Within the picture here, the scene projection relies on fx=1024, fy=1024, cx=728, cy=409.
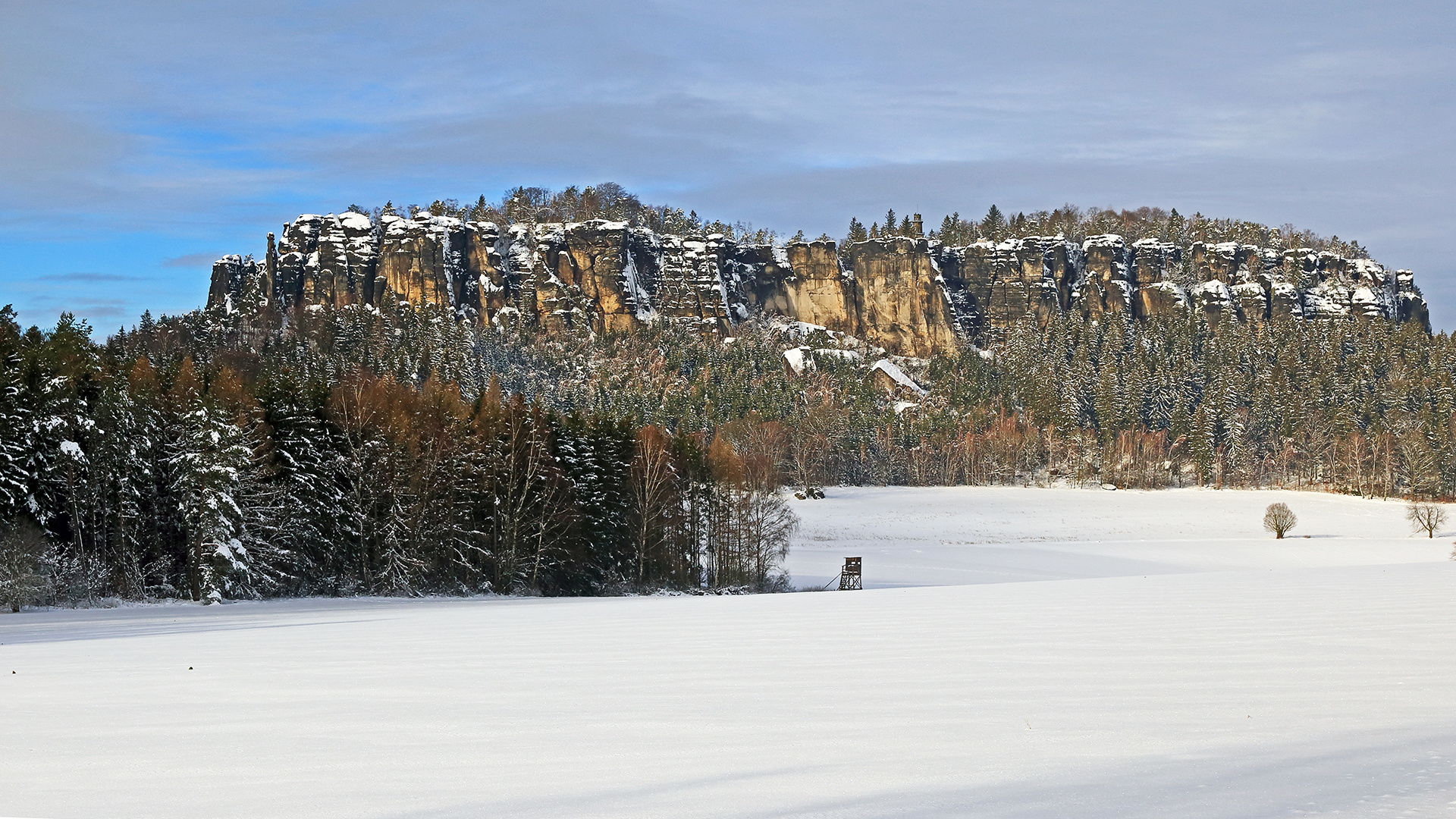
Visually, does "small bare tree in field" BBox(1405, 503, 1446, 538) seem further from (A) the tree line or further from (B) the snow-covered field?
(B) the snow-covered field

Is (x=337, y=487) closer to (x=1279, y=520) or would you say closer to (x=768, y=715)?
(x=768, y=715)

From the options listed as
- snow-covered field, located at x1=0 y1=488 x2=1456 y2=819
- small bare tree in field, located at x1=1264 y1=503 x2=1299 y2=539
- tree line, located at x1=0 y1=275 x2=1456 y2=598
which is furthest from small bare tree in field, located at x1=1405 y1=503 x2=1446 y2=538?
snow-covered field, located at x1=0 y1=488 x2=1456 y2=819

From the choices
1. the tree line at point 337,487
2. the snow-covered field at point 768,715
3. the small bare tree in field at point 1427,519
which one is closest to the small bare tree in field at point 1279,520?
the small bare tree in field at point 1427,519

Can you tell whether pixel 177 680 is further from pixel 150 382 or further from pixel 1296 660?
pixel 150 382

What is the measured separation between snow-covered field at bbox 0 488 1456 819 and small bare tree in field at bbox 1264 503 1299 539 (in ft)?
197

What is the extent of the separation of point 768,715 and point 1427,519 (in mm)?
81544

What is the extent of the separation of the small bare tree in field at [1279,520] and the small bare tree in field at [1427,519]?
819 cm

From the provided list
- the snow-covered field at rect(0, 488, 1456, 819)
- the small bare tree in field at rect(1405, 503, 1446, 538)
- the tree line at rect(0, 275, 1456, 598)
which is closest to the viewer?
the snow-covered field at rect(0, 488, 1456, 819)

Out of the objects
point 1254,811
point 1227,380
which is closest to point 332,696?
point 1254,811

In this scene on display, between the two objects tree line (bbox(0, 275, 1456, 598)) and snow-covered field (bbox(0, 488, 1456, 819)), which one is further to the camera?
tree line (bbox(0, 275, 1456, 598))

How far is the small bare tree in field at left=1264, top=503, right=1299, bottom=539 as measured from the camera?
71.6 meters

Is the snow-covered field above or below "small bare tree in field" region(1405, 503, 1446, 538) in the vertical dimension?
above

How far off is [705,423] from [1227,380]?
266 ft

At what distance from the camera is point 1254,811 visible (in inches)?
184
